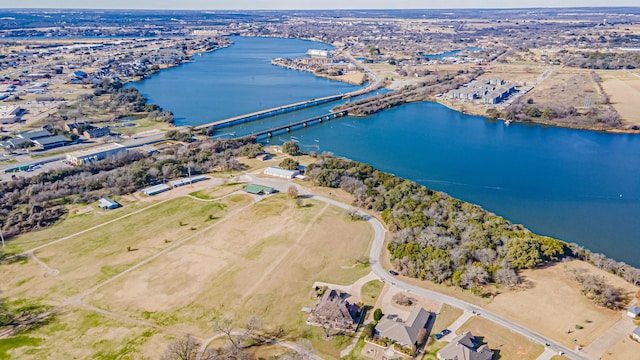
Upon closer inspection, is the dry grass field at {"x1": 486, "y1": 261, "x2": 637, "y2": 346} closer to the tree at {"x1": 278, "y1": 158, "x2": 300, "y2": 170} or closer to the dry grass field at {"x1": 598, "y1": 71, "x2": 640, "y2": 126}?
the tree at {"x1": 278, "y1": 158, "x2": 300, "y2": 170}

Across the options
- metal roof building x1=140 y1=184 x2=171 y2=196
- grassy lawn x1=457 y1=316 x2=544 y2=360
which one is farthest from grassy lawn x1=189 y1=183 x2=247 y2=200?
grassy lawn x1=457 y1=316 x2=544 y2=360

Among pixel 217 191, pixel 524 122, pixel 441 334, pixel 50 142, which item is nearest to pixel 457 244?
pixel 441 334

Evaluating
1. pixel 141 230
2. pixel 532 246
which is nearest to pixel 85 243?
pixel 141 230

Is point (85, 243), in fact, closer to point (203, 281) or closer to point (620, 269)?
point (203, 281)

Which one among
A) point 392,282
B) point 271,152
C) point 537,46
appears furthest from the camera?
point 537,46

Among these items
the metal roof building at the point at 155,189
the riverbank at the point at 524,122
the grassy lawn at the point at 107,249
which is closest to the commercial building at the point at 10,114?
the metal roof building at the point at 155,189

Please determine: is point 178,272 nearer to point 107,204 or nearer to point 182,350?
point 182,350

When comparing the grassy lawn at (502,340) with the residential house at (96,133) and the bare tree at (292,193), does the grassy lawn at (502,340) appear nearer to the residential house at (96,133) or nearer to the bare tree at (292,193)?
the bare tree at (292,193)
